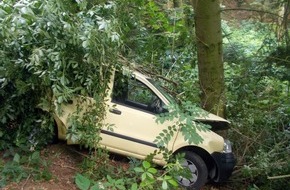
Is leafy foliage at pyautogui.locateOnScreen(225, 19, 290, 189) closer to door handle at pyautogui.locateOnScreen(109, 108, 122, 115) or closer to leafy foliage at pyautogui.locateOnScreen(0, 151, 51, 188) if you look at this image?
door handle at pyautogui.locateOnScreen(109, 108, 122, 115)

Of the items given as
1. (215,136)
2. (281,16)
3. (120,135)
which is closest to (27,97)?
(120,135)

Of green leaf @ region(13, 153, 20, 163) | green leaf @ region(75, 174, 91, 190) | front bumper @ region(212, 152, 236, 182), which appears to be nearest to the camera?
green leaf @ region(75, 174, 91, 190)

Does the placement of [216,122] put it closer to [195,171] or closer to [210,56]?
[195,171]

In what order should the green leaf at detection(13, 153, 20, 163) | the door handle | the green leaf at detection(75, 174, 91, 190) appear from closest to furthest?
the green leaf at detection(75, 174, 91, 190) → the green leaf at detection(13, 153, 20, 163) → the door handle

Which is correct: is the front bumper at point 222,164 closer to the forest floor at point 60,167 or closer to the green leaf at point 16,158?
the forest floor at point 60,167

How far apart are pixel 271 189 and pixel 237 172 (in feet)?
2.27

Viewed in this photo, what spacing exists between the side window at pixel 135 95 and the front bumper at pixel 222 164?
4.38ft

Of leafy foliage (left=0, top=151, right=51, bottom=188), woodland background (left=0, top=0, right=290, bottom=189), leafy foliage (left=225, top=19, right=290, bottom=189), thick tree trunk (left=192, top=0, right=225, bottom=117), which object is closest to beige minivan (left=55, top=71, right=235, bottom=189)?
woodland background (left=0, top=0, right=290, bottom=189)

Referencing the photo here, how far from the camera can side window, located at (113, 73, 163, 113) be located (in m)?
6.34

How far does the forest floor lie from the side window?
3.50 feet

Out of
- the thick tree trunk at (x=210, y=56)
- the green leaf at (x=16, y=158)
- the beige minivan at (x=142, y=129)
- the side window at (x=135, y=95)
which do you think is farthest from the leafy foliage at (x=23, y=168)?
the thick tree trunk at (x=210, y=56)

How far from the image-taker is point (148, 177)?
185 inches

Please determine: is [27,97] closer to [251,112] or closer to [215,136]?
[215,136]

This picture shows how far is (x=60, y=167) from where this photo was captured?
19.9 ft
